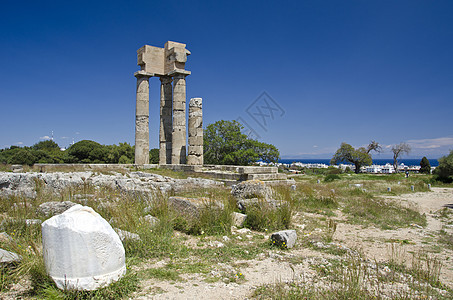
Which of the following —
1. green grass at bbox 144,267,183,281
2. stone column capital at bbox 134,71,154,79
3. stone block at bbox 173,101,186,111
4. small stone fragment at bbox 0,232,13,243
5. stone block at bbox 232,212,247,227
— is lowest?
green grass at bbox 144,267,183,281

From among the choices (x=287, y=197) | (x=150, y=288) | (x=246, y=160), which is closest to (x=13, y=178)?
(x=150, y=288)

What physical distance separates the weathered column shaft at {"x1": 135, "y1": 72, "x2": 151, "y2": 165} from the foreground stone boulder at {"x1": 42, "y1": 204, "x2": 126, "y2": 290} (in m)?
17.8

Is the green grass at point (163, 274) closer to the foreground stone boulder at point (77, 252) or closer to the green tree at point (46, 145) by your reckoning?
the foreground stone boulder at point (77, 252)

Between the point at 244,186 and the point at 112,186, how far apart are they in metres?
4.55

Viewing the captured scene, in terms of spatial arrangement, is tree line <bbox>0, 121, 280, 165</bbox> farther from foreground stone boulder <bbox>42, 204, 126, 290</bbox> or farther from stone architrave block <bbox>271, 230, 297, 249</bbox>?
foreground stone boulder <bbox>42, 204, 126, 290</bbox>

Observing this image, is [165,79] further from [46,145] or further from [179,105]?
[46,145]

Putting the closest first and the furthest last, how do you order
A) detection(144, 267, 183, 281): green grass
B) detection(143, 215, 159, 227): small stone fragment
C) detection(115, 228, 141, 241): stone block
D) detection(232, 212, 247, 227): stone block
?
detection(144, 267, 183, 281): green grass → detection(115, 228, 141, 241): stone block → detection(143, 215, 159, 227): small stone fragment → detection(232, 212, 247, 227): stone block

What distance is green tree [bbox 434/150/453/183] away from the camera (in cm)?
2419

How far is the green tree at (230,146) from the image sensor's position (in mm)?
31766

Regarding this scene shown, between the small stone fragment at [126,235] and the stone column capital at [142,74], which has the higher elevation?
the stone column capital at [142,74]

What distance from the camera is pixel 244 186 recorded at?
8.54 meters

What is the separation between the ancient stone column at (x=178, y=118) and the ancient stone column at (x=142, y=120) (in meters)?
2.01

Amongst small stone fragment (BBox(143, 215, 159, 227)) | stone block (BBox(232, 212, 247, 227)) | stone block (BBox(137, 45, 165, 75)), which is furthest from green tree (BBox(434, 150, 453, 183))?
small stone fragment (BBox(143, 215, 159, 227))

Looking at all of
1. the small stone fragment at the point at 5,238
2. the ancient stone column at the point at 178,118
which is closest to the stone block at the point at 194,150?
the ancient stone column at the point at 178,118
